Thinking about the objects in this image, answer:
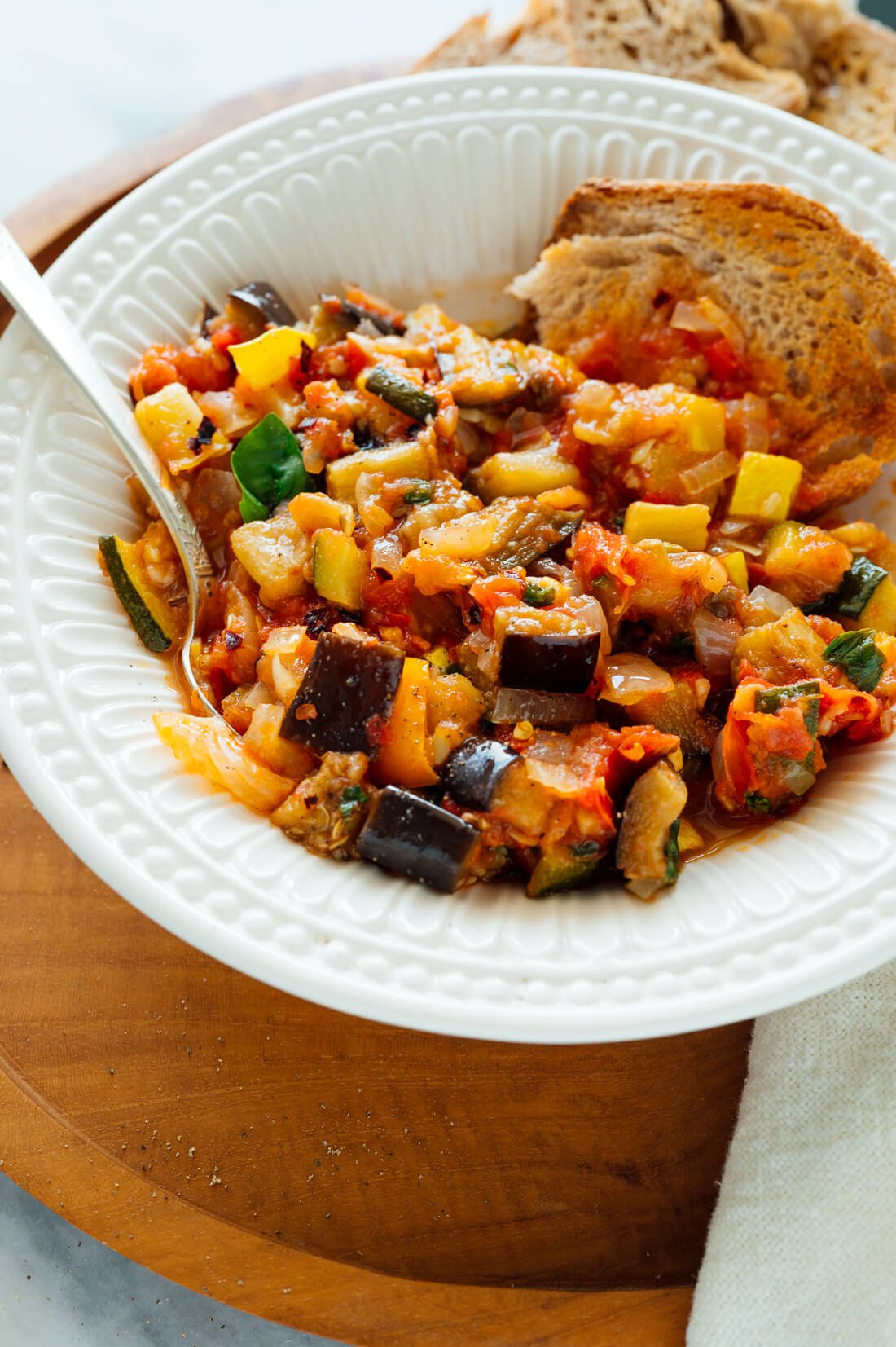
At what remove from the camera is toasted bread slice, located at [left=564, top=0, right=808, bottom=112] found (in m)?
5.16

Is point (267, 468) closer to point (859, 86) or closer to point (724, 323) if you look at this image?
point (724, 323)

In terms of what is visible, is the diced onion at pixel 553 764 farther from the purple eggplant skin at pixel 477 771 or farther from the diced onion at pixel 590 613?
the diced onion at pixel 590 613

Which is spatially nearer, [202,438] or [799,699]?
[799,699]

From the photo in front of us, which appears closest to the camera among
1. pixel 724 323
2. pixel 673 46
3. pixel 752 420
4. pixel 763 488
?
pixel 763 488

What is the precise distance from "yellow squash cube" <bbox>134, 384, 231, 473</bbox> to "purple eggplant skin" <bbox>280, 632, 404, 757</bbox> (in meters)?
0.99

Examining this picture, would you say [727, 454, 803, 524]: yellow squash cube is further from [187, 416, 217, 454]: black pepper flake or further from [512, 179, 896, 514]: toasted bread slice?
[187, 416, 217, 454]: black pepper flake

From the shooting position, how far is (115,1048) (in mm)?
3412

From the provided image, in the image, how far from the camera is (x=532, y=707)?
3.31 meters

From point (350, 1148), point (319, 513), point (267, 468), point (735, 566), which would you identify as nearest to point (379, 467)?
point (319, 513)

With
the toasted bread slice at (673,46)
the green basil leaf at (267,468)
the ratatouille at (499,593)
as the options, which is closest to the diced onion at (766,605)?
the ratatouille at (499,593)

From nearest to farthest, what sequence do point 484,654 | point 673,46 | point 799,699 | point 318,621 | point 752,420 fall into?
point 799,699, point 484,654, point 318,621, point 752,420, point 673,46

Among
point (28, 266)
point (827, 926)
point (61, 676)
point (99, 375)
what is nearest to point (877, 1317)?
point (827, 926)

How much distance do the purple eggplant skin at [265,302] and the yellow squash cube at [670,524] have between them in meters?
1.49

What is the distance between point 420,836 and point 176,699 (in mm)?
982
